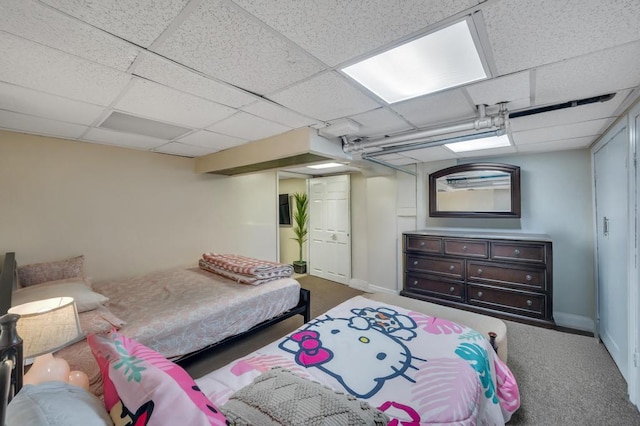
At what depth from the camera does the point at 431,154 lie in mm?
3625

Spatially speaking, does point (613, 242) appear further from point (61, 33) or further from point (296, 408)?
point (61, 33)

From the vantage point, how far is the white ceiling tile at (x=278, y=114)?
6.45 ft

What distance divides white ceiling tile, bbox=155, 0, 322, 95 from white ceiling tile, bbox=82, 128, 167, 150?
5.88 ft

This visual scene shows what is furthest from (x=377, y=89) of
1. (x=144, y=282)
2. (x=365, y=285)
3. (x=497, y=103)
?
(x=365, y=285)

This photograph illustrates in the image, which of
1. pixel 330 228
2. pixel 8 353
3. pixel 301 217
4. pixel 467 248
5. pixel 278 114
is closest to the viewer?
pixel 8 353

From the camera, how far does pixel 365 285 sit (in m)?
4.82

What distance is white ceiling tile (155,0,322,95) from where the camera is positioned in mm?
1075

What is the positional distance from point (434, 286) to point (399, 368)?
270cm

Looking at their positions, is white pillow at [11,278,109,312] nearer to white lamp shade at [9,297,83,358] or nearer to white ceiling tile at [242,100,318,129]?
white lamp shade at [9,297,83,358]

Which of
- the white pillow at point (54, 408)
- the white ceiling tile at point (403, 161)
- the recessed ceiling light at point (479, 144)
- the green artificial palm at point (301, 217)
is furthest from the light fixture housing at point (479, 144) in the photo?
the white pillow at point (54, 408)

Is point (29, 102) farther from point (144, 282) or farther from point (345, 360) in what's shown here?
point (345, 360)

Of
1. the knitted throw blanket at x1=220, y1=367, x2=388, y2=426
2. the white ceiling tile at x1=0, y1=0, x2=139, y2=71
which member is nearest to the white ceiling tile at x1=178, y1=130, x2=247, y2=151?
the white ceiling tile at x1=0, y1=0, x2=139, y2=71

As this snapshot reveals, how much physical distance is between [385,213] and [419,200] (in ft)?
2.02

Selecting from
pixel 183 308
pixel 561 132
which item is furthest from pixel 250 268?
pixel 561 132
